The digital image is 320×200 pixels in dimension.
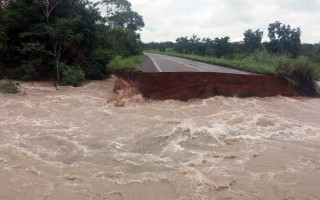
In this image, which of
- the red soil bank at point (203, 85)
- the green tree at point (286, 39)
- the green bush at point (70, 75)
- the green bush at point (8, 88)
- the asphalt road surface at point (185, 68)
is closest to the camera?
A: the red soil bank at point (203, 85)

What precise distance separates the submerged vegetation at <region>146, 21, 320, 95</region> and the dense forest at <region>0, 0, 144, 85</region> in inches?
Result: 346

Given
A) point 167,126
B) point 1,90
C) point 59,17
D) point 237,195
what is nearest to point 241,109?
point 167,126

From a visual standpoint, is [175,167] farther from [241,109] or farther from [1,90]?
[1,90]

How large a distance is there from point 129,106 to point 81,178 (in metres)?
6.18

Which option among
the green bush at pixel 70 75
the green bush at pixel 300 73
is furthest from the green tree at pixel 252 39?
the green bush at pixel 70 75

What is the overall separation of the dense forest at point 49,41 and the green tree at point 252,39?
18.3 m

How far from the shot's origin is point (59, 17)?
60.0 feet

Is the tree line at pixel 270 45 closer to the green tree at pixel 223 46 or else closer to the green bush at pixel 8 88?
the green tree at pixel 223 46

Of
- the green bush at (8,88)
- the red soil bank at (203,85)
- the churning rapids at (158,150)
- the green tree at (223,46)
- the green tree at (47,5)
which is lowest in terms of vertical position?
the churning rapids at (158,150)

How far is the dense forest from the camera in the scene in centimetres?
1717

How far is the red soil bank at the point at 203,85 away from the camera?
44.4 feet

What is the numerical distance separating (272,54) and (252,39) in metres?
10.1

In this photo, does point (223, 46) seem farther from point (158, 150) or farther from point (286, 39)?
point (158, 150)

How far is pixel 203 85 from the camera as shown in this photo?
13812 millimetres
